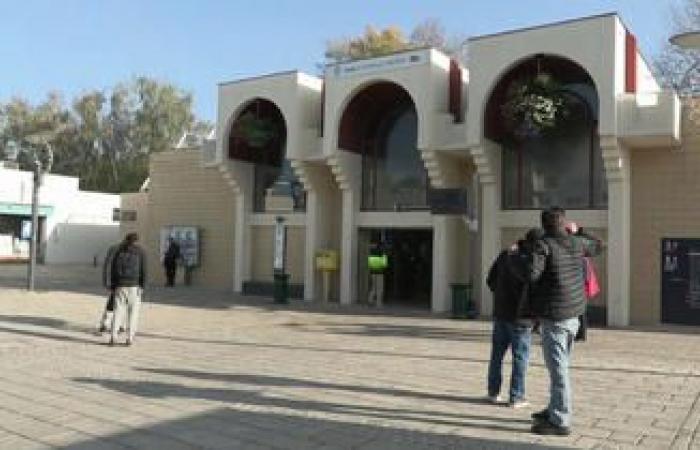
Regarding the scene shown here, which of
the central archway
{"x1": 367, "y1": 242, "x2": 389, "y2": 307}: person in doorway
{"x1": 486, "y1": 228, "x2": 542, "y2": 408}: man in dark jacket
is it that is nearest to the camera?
{"x1": 486, "y1": 228, "x2": 542, "y2": 408}: man in dark jacket

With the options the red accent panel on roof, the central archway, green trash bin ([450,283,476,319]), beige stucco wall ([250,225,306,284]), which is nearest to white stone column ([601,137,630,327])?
green trash bin ([450,283,476,319])

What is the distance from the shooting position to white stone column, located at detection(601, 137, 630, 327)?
1772 cm

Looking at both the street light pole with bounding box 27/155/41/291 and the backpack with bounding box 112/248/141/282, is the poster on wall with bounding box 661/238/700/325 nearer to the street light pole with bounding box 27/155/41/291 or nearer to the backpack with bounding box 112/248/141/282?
the backpack with bounding box 112/248/141/282

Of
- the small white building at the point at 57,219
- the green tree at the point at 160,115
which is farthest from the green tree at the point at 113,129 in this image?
the small white building at the point at 57,219

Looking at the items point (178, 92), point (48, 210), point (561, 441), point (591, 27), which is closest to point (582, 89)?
point (591, 27)

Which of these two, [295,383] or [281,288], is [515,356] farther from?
[281,288]

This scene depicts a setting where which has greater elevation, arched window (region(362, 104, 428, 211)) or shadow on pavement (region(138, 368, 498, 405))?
arched window (region(362, 104, 428, 211))

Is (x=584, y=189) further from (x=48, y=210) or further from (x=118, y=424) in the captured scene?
(x=48, y=210)

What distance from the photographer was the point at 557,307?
705cm

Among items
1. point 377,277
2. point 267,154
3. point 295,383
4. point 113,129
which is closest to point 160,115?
point 113,129

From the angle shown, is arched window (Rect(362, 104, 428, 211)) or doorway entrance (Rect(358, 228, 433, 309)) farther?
doorway entrance (Rect(358, 228, 433, 309))

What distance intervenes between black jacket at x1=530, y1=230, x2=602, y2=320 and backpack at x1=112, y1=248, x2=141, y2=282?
7.60 meters

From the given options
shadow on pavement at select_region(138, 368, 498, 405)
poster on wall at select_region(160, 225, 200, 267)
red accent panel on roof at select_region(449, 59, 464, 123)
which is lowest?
shadow on pavement at select_region(138, 368, 498, 405)

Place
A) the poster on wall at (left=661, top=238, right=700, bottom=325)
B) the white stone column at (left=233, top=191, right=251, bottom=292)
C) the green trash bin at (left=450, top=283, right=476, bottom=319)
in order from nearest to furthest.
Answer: the poster on wall at (left=661, top=238, right=700, bottom=325) → the green trash bin at (left=450, top=283, right=476, bottom=319) → the white stone column at (left=233, top=191, right=251, bottom=292)
